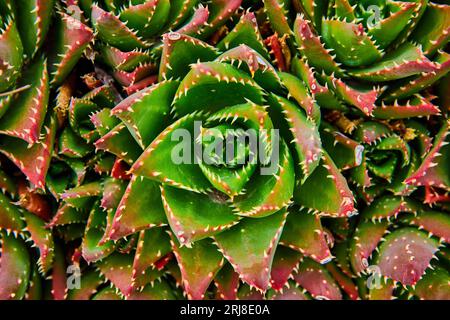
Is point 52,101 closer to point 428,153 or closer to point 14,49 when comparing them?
point 14,49

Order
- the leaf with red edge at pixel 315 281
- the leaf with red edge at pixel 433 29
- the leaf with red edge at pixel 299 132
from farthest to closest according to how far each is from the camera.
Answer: the leaf with red edge at pixel 315 281 → the leaf with red edge at pixel 433 29 → the leaf with red edge at pixel 299 132

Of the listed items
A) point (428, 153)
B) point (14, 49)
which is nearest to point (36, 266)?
point (14, 49)

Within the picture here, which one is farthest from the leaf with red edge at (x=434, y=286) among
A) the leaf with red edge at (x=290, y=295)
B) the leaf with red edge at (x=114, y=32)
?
the leaf with red edge at (x=114, y=32)

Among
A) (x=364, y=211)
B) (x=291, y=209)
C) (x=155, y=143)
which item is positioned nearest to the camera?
(x=155, y=143)

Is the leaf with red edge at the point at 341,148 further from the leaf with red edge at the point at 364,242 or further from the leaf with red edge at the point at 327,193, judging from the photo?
the leaf with red edge at the point at 364,242

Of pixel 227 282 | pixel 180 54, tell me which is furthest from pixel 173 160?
pixel 227 282

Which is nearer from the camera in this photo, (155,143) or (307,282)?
(155,143)
